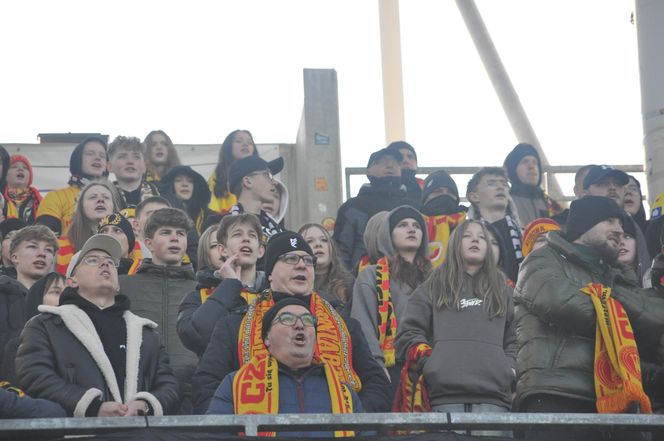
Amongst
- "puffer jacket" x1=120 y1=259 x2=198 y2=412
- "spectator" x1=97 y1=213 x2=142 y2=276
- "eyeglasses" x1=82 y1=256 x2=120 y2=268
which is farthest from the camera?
"spectator" x1=97 y1=213 x2=142 y2=276

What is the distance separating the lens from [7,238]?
10852 millimetres

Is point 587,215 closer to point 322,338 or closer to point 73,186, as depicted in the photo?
point 322,338

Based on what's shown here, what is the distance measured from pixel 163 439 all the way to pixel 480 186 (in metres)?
6.62

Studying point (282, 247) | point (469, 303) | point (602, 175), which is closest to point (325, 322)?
point (282, 247)

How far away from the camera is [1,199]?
1191 cm

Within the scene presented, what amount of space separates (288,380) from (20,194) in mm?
6049

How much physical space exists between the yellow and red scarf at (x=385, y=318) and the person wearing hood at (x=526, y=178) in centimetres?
357

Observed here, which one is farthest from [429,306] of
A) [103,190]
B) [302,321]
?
[103,190]

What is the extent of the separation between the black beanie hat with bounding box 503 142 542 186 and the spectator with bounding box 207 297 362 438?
5855mm

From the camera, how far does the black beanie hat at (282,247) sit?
8.19 metres

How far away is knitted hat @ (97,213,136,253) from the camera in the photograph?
10.2 m

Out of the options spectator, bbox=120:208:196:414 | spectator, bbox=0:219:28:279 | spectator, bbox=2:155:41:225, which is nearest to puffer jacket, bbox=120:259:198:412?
A: spectator, bbox=120:208:196:414

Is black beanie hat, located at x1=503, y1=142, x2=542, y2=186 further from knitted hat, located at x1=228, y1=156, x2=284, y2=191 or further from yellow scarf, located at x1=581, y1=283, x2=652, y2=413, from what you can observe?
yellow scarf, located at x1=581, y1=283, x2=652, y2=413

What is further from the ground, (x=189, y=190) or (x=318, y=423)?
(x=189, y=190)
